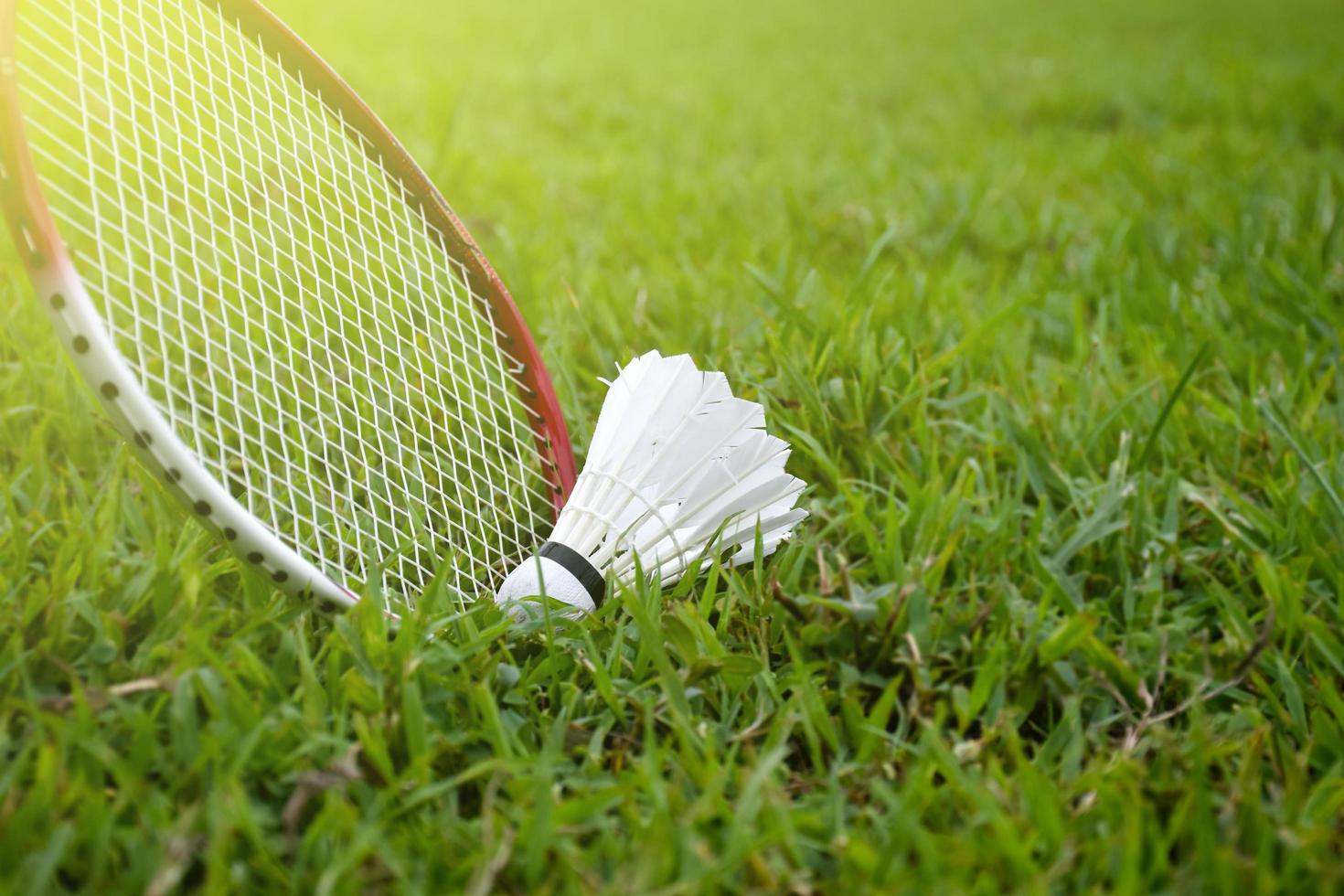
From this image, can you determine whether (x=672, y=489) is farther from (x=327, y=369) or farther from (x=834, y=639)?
(x=327, y=369)

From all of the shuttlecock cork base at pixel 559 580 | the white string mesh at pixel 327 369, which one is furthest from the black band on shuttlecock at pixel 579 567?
the white string mesh at pixel 327 369

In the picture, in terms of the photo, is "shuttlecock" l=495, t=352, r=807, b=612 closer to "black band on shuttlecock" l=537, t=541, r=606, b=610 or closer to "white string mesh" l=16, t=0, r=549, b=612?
"black band on shuttlecock" l=537, t=541, r=606, b=610

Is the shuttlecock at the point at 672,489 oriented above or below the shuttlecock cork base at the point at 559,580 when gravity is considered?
above

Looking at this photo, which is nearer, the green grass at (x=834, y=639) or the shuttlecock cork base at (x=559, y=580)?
the green grass at (x=834, y=639)

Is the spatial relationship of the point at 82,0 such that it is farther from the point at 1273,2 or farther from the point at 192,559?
the point at 1273,2

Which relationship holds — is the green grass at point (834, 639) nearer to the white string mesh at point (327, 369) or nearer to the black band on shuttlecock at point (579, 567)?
the black band on shuttlecock at point (579, 567)

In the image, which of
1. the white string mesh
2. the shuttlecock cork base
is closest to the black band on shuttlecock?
the shuttlecock cork base
